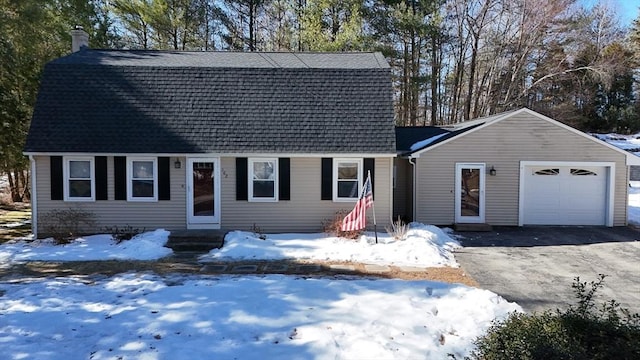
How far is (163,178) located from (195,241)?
2.35m

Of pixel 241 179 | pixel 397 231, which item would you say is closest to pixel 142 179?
pixel 241 179

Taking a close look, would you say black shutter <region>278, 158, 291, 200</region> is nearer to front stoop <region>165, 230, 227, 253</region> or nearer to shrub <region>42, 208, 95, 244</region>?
front stoop <region>165, 230, 227, 253</region>

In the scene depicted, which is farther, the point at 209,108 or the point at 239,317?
the point at 209,108

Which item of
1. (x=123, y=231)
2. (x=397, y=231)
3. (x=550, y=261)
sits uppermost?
(x=397, y=231)

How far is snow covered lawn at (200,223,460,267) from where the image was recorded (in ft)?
33.6

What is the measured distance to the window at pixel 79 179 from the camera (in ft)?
42.1

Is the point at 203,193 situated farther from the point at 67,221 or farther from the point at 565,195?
the point at 565,195

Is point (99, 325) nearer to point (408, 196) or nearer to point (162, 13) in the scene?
point (408, 196)

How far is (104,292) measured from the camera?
295 inches

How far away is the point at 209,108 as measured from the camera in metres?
13.6

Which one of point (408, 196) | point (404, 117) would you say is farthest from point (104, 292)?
point (404, 117)

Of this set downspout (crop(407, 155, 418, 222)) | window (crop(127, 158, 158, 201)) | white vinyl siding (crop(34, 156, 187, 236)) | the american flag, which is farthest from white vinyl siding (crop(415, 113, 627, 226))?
window (crop(127, 158, 158, 201))

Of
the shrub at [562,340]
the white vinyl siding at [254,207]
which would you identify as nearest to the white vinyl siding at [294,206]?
the white vinyl siding at [254,207]

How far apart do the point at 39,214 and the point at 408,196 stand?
11.5 meters
